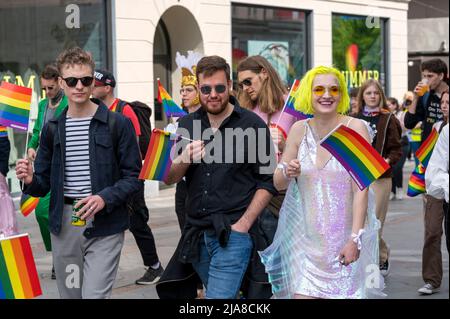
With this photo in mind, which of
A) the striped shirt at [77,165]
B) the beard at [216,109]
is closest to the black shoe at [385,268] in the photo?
the beard at [216,109]

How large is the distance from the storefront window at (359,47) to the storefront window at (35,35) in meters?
8.56

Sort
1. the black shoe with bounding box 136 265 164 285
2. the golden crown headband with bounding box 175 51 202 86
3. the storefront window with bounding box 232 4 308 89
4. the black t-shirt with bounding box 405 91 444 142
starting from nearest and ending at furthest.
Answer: the golden crown headband with bounding box 175 51 202 86 → the black shoe with bounding box 136 265 164 285 → the black t-shirt with bounding box 405 91 444 142 → the storefront window with bounding box 232 4 308 89

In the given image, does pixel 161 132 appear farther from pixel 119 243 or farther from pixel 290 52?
pixel 290 52

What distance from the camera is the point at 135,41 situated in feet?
50.9

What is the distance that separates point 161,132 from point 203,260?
77cm

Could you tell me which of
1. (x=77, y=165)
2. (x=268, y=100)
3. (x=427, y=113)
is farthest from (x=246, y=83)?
(x=427, y=113)

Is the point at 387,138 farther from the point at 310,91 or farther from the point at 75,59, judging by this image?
the point at 75,59

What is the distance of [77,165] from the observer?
493cm

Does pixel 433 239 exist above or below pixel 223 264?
below

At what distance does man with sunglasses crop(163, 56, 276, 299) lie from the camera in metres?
4.84

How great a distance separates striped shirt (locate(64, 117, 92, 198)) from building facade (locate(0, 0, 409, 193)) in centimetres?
886

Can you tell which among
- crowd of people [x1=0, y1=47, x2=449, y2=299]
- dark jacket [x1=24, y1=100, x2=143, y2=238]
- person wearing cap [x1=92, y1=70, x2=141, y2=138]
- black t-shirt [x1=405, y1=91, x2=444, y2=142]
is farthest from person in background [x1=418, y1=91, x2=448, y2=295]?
dark jacket [x1=24, y1=100, x2=143, y2=238]

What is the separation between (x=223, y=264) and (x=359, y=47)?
19.2m

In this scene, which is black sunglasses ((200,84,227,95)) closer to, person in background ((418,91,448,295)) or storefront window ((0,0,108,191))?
person in background ((418,91,448,295))
